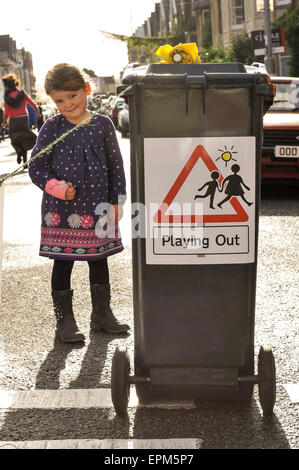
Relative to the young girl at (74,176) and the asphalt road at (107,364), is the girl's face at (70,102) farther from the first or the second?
the asphalt road at (107,364)

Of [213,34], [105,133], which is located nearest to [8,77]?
[105,133]

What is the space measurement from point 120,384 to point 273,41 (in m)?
23.7

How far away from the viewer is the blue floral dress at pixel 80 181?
4.26 meters

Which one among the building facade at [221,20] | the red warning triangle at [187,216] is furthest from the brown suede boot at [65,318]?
the building facade at [221,20]

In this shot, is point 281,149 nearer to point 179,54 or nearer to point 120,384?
Answer: point 179,54

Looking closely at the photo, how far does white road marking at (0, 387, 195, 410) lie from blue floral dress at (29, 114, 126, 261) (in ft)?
2.84

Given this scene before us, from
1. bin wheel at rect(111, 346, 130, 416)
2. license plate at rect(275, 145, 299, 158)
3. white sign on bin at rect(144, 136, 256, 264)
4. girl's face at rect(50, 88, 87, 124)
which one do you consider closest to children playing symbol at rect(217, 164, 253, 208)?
white sign on bin at rect(144, 136, 256, 264)

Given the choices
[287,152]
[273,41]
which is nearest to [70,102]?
[287,152]

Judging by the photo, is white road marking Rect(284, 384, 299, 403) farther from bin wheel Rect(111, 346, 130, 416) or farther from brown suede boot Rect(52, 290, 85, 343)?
brown suede boot Rect(52, 290, 85, 343)

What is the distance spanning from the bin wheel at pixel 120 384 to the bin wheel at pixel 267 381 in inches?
22.9

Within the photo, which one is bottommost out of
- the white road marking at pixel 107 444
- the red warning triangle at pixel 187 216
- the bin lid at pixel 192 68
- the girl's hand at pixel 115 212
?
the white road marking at pixel 107 444
